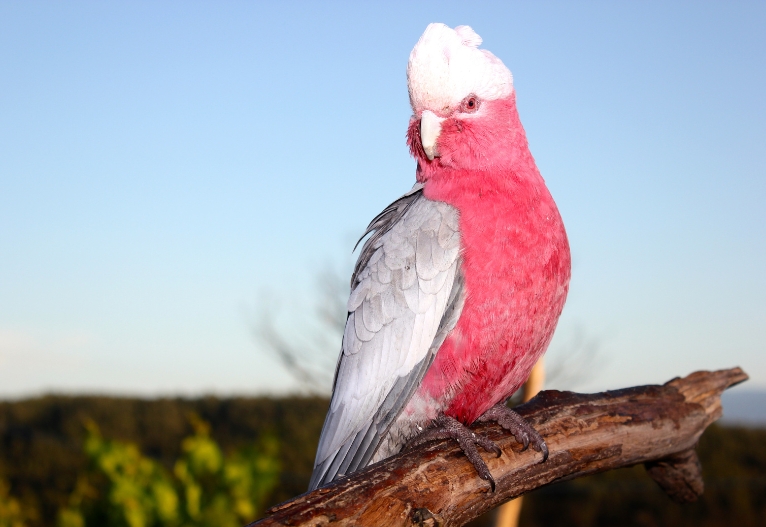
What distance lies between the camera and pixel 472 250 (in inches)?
112

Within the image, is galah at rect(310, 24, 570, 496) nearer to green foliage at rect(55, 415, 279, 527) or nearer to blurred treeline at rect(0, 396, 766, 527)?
green foliage at rect(55, 415, 279, 527)

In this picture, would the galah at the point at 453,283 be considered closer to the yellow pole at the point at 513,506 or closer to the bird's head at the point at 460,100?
the bird's head at the point at 460,100

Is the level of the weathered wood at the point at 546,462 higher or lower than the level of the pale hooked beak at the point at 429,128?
lower

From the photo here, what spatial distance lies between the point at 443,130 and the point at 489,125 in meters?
0.22

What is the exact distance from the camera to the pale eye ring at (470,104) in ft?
9.71

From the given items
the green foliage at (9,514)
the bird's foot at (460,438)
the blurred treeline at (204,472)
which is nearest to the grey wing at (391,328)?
the bird's foot at (460,438)

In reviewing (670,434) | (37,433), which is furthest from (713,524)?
(37,433)

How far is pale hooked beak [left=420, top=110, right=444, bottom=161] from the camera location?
2951 millimetres

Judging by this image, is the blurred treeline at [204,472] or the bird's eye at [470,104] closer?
the bird's eye at [470,104]

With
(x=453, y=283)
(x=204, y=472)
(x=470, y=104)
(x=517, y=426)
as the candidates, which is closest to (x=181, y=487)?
(x=204, y=472)

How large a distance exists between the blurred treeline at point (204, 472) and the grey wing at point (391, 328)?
3830 mm

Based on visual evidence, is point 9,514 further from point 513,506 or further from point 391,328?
point 391,328

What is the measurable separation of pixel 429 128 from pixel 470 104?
0.23 metres

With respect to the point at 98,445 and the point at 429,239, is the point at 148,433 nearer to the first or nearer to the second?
the point at 98,445
